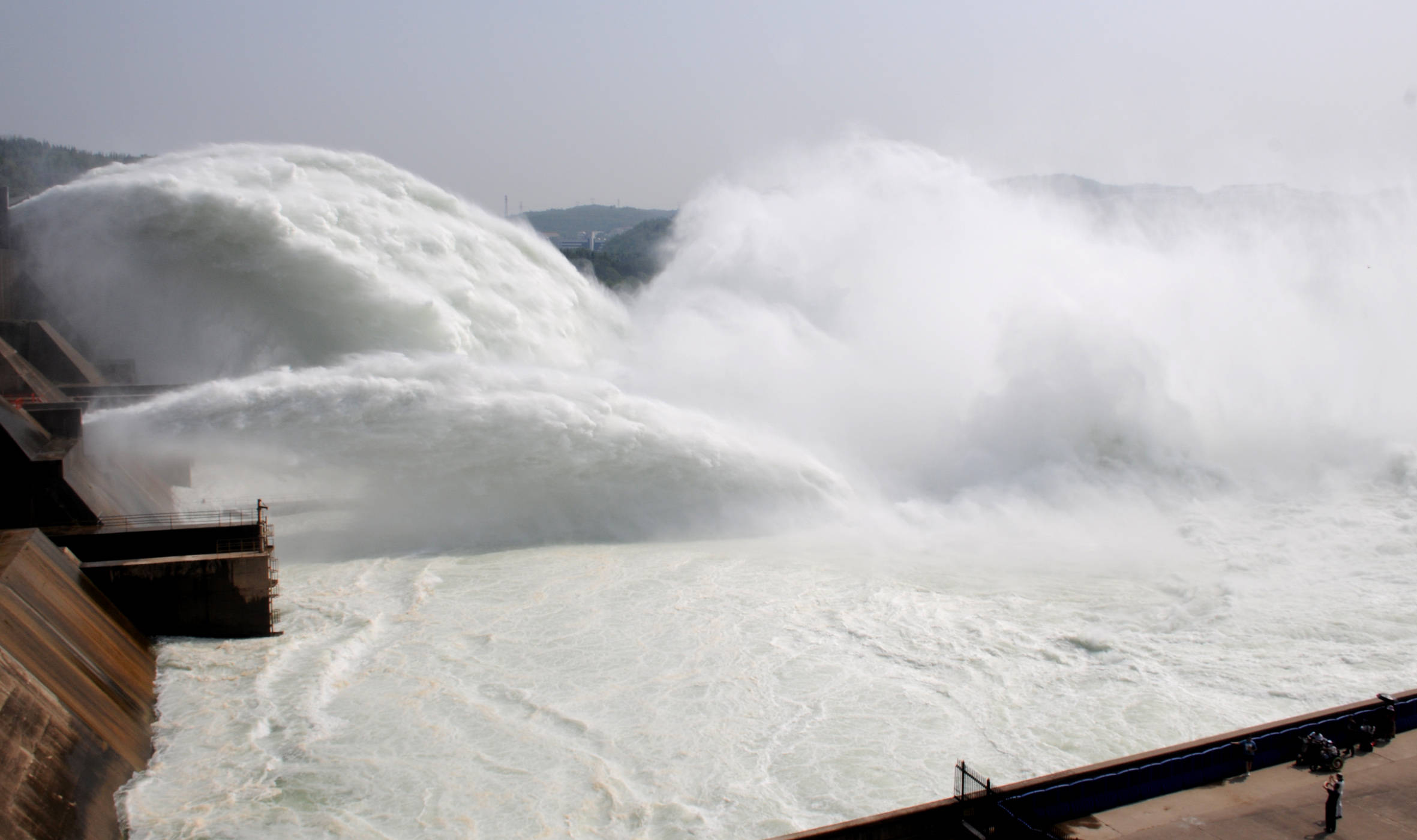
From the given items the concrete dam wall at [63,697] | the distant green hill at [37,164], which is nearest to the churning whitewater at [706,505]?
the concrete dam wall at [63,697]

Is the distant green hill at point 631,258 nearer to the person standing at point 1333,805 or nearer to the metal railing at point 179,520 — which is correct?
the metal railing at point 179,520

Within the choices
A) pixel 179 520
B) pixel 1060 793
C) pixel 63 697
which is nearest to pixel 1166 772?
pixel 1060 793

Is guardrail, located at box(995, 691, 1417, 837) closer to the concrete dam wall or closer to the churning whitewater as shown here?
the churning whitewater

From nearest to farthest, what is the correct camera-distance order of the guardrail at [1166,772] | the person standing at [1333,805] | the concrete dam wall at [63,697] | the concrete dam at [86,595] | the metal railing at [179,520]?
the person standing at [1333,805], the guardrail at [1166,772], the concrete dam wall at [63,697], the concrete dam at [86,595], the metal railing at [179,520]

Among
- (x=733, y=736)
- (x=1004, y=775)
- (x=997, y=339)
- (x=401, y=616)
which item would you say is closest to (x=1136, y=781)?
(x=1004, y=775)

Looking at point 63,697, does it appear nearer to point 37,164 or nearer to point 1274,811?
point 1274,811

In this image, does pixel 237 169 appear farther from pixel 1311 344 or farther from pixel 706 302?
pixel 1311 344
